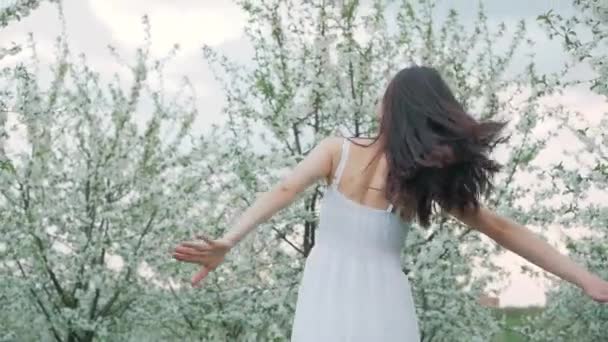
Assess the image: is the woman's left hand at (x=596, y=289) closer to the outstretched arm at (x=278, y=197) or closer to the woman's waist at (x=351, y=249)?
the woman's waist at (x=351, y=249)

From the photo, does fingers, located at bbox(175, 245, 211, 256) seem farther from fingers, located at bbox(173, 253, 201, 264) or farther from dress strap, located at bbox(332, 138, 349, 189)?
dress strap, located at bbox(332, 138, 349, 189)

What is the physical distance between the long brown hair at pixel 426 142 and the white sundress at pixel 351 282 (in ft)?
0.37

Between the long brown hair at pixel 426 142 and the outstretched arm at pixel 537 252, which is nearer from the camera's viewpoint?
the long brown hair at pixel 426 142

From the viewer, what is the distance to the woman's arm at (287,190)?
11.5 feet

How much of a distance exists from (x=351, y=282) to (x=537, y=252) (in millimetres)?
859

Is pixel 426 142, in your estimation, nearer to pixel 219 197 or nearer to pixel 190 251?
pixel 190 251

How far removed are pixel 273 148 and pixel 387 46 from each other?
1.46m

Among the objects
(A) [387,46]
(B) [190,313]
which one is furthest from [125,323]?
(A) [387,46]

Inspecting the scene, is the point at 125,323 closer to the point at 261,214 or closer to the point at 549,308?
the point at 549,308

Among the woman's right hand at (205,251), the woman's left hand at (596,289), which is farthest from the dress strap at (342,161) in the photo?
the woman's left hand at (596,289)

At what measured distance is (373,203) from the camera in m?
Answer: 3.55

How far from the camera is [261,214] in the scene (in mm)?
3520

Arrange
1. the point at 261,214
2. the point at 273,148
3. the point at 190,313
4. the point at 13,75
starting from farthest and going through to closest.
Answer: the point at 190,313
the point at 273,148
the point at 13,75
the point at 261,214


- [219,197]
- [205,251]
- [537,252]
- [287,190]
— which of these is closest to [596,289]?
[537,252]
